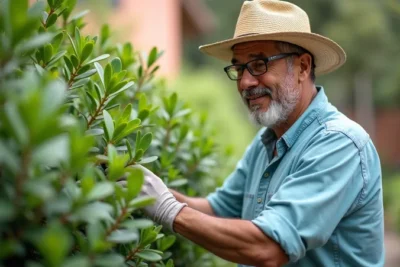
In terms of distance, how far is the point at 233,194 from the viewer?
3.37 m

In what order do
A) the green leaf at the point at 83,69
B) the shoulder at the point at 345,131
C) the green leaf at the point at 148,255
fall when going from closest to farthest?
1. the green leaf at the point at 148,255
2. the green leaf at the point at 83,69
3. the shoulder at the point at 345,131

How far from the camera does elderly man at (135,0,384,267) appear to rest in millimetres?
2328

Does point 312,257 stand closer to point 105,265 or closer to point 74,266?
point 105,265

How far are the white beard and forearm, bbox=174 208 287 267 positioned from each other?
2.67 feet

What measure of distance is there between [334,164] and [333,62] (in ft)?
3.20

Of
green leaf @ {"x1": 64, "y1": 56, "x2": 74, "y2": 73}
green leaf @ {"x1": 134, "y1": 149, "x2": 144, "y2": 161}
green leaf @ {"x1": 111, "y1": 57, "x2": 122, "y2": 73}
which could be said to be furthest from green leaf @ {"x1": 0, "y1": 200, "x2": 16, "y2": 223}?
green leaf @ {"x1": 111, "y1": 57, "x2": 122, "y2": 73}

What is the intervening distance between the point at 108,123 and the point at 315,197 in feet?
3.12

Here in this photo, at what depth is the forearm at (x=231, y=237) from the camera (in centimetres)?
231

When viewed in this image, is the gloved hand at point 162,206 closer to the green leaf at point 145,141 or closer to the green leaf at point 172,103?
the green leaf at point 145,141

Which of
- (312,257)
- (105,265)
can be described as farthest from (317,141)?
(105,265)

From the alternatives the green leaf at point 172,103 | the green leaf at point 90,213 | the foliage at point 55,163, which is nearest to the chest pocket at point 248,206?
the green leaf at point 172,103

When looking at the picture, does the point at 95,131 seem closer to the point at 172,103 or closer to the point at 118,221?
the point at 118,221

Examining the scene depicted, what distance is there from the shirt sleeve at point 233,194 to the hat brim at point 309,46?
0.53m

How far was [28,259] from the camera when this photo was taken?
1.66 m
